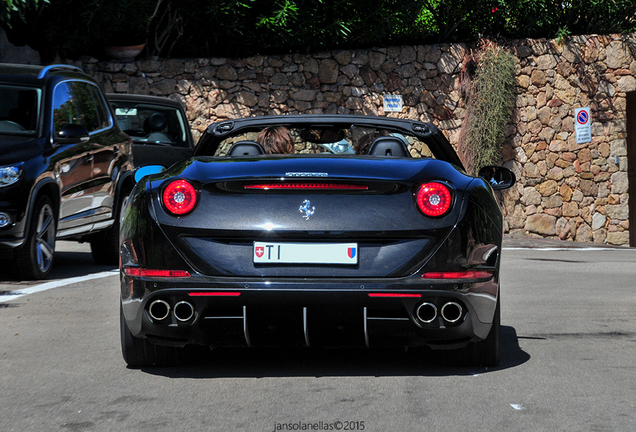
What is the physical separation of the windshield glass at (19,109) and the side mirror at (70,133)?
0.77 ft

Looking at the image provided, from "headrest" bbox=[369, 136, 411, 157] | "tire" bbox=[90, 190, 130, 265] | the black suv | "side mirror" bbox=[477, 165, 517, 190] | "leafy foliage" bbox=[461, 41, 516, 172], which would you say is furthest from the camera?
"leafy foliage" bbox=[461, 41, 516, 172]

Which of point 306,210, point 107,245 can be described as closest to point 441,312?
point 306,210

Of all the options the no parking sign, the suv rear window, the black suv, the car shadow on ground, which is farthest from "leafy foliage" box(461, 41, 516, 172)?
the car shadow on ground

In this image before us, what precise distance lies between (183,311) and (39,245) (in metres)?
4.48

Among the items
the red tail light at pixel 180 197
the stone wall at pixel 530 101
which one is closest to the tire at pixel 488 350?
the red tail light at pixel 180 197

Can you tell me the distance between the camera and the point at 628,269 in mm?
10242

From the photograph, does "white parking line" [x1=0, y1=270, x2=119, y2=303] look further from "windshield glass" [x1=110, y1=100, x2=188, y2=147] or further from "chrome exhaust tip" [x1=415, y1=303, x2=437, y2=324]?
"chrome exhaust tip" [x1=415, y1=303, x2=437, y2=324]

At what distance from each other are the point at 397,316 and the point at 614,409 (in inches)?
37.7

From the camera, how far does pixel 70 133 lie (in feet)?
27.9

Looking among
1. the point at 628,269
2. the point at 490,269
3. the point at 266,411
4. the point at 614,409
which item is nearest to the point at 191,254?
the point at 266,411

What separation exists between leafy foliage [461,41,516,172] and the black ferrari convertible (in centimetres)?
1469

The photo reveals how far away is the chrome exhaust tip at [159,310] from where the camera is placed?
420 centimetres

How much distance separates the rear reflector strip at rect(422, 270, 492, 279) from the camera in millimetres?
4125

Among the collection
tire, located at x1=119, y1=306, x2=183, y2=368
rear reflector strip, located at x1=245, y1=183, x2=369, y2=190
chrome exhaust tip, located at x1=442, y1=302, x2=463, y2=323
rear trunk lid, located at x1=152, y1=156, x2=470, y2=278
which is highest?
rear reflector strip, located at x1=245, y1=183, x2=369, y2=190
